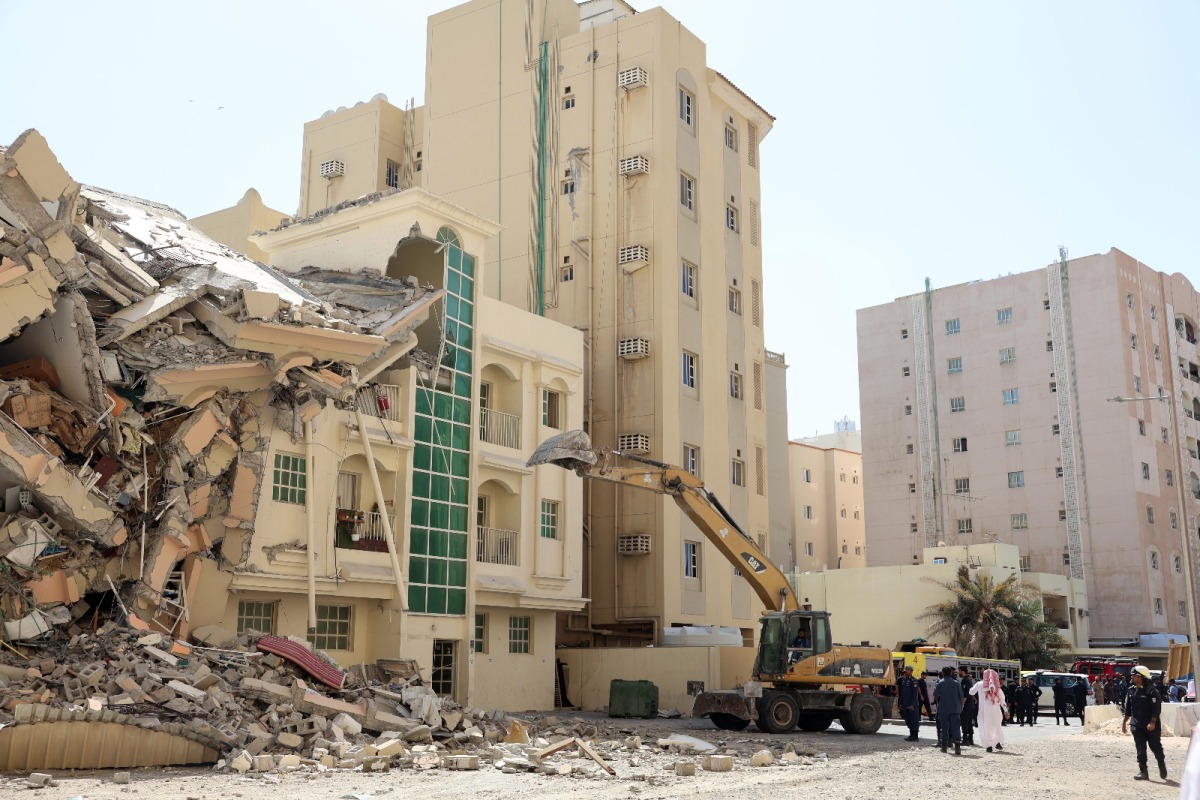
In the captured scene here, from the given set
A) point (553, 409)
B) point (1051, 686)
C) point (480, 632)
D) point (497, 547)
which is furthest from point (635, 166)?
point (1051, 686)

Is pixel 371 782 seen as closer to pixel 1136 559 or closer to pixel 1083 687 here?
pixel 1083 687

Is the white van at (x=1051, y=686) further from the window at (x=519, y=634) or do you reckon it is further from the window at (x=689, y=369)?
the window at (x=519, y=634)

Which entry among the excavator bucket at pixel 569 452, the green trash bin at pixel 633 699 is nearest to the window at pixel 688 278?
the green trash bin at pixel 633 699

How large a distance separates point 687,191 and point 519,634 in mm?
16991

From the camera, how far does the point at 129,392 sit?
20812 millimetres

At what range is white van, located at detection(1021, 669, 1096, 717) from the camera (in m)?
37.2

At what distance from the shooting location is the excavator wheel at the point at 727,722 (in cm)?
2655

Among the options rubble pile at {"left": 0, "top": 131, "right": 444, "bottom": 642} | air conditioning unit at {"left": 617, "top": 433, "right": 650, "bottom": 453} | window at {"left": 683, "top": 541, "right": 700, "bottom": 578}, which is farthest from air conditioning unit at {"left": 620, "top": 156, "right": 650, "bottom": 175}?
rubble pile at {"left": 0, "top": 131, "right": 444, "bottom": 642}

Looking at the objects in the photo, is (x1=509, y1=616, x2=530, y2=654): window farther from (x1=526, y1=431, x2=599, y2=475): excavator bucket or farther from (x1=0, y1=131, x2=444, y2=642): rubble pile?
(x1=0, y1=131, x2=444, y2=642): rubble pile

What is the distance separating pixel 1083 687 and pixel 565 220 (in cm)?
2236

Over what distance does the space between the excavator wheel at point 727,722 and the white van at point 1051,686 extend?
45.0ft

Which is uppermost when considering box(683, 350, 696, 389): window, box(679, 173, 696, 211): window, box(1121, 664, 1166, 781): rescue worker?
box(679, 173, 696, 211): window

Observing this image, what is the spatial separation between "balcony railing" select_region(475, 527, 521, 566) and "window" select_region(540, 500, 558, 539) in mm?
1401

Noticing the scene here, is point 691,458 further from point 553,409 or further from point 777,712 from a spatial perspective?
point 777,712
